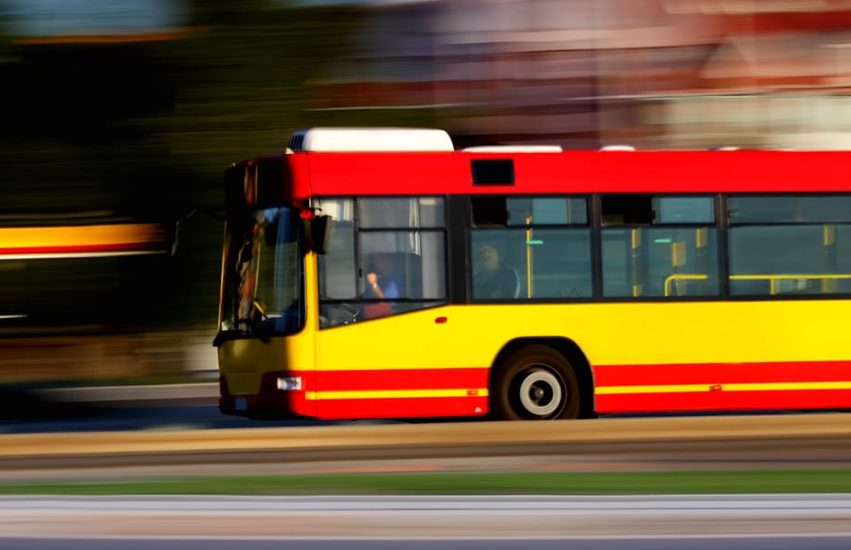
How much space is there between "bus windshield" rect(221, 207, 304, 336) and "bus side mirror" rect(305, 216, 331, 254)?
145mm

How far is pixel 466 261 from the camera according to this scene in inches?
603

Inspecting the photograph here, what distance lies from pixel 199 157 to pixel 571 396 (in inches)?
460

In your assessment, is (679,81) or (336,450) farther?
(679,81)

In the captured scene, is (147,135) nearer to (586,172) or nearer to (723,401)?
(586,172)

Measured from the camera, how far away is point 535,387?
15492 millimetres

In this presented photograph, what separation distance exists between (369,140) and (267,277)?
5.25ft

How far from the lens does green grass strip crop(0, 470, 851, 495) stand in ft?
32.7

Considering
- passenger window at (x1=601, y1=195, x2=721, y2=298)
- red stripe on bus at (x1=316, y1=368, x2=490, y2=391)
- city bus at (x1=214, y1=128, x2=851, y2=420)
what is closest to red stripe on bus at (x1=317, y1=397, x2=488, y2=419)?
city bus at (x1=214, y1=128, x2=851, y2=420)

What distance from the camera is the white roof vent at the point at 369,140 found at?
15.4m

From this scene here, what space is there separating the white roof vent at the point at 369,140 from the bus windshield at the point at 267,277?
0.73 m

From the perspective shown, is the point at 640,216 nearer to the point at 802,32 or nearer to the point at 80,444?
the point at 80,444

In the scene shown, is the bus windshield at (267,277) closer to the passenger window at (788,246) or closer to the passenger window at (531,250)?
the passenger window at (531,250)

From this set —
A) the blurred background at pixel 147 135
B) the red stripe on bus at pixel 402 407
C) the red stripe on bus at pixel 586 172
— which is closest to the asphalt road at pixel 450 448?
the red stripe on bus at pixel 402 407

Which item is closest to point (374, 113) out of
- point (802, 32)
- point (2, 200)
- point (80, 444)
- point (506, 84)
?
point (2, 200)
